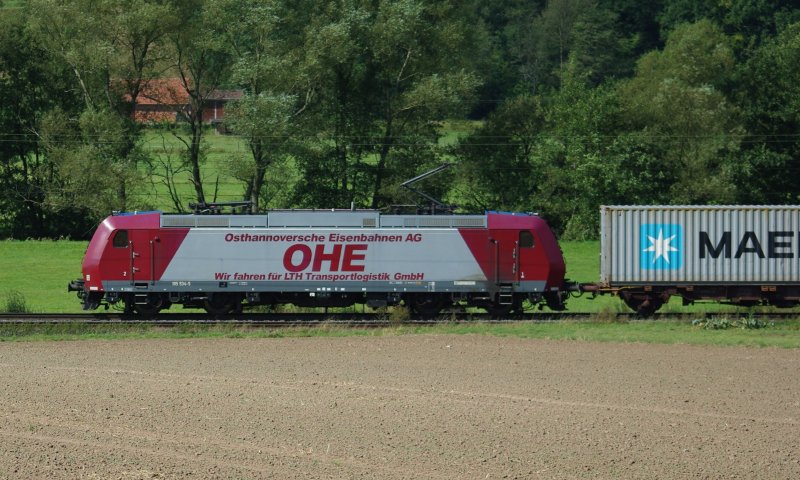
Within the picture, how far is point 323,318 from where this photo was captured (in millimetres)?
32906

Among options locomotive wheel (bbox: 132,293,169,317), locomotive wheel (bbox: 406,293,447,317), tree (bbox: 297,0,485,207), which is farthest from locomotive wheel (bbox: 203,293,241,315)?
tree (bbox: 297,0,485,207)

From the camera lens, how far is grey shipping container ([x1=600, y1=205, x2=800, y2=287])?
107 feet

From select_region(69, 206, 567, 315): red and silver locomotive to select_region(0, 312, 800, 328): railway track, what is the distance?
2.17ft

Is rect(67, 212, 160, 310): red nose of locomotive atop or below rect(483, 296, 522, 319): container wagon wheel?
atop

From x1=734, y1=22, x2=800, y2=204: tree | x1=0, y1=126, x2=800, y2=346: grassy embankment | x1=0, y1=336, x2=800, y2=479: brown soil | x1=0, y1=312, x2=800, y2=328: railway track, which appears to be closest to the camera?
x1=0, y1=336, x2=800, y2=479: brown soil

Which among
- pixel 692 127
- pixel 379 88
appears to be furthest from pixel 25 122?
pixel 692 127

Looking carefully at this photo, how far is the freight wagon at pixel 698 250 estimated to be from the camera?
32.7m

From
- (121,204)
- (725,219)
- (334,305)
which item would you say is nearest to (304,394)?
(334,305)

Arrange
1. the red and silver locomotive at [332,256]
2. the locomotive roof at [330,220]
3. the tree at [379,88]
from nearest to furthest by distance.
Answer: the red and silver locomotive at [332,256]
the locomotive roof at [330,220]
the tree at [379,88]

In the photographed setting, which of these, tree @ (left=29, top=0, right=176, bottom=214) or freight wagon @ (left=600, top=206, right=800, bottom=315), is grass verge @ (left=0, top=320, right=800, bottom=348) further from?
tree @ (left=29, top=0, right=176, bottom=214)

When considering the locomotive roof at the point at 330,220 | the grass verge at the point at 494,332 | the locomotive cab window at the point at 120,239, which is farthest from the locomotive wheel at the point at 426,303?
the locomotive cab window at the point at 120,239

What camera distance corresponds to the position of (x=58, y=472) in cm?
1547

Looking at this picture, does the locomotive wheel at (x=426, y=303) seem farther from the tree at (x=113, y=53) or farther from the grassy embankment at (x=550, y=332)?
the tree at (x=113, y=53)

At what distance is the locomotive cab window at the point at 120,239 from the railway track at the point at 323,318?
2.20 m
